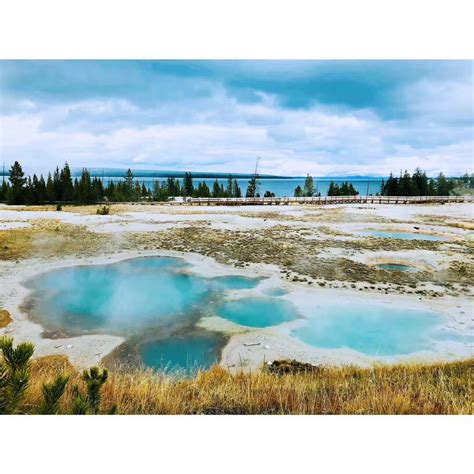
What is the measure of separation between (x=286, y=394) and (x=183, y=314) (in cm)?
143

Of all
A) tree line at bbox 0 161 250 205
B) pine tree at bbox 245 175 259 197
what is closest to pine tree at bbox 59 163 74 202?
tree line at bbox 0 161 250 205

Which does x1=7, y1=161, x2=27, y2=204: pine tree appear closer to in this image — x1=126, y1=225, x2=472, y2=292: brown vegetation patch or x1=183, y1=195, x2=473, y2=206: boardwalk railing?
x1=126, y1=225, x2=472, y2=292: brown vegetation patch

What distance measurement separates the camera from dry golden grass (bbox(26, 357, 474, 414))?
7.21 ft

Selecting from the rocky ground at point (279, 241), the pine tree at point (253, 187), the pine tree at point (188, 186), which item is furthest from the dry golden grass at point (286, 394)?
the pine tree at point (188, 186)

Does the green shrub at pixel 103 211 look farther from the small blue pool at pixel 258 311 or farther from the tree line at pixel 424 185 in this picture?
the tree line at pixel 424 185

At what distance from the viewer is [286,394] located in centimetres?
225

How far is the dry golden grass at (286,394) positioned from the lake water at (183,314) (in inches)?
18.6

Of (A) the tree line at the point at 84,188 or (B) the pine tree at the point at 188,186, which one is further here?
(B) the pine tree at the point at 188,186

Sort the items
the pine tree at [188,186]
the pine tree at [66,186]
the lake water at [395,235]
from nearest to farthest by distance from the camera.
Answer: the pine tree at [66,186]
the pine tree at [188,186]
the lake water at [395,235]

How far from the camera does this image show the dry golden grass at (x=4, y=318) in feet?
9.61

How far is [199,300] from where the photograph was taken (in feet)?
11.7

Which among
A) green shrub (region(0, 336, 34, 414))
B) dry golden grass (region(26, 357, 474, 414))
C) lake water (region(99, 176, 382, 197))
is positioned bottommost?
dry golden grass (region(26, 357, 474, 414))

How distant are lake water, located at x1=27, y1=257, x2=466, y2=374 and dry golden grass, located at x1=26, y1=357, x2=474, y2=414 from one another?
472 mm

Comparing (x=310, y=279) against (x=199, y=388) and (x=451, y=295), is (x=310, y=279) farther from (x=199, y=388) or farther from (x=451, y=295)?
(x=199, y=388)
